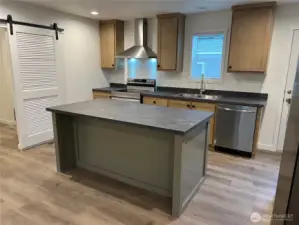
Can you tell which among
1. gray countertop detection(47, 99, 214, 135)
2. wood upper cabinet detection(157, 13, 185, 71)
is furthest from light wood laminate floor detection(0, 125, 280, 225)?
wood upper cabinet detection(157, 13, 185, 71)

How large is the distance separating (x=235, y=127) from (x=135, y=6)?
254 centimetres

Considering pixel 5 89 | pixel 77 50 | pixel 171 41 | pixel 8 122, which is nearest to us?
pixel 171 41

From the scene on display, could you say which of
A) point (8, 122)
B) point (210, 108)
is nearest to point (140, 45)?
point (210, 108)

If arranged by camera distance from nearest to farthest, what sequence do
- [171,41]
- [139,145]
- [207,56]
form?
[139,145] < [171,41] < [207,56]

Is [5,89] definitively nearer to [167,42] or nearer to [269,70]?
[167,42]

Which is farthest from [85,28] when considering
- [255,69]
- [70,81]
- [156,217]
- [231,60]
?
[156,217]

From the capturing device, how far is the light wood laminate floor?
6.68ft

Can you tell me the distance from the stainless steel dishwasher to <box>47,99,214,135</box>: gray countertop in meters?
1.12

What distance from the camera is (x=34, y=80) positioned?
12.0 ft

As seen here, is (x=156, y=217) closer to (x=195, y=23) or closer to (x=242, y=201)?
(x=242, y=201)

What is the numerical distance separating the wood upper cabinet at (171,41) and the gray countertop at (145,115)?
5.33ft

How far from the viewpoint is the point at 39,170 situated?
9.62 feet

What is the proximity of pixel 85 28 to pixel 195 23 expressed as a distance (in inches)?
88.3

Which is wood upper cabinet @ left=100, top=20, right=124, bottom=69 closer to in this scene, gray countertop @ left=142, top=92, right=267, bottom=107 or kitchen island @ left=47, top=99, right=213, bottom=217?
gray countertop @ left=142, top=92, right=267, bottom=107
